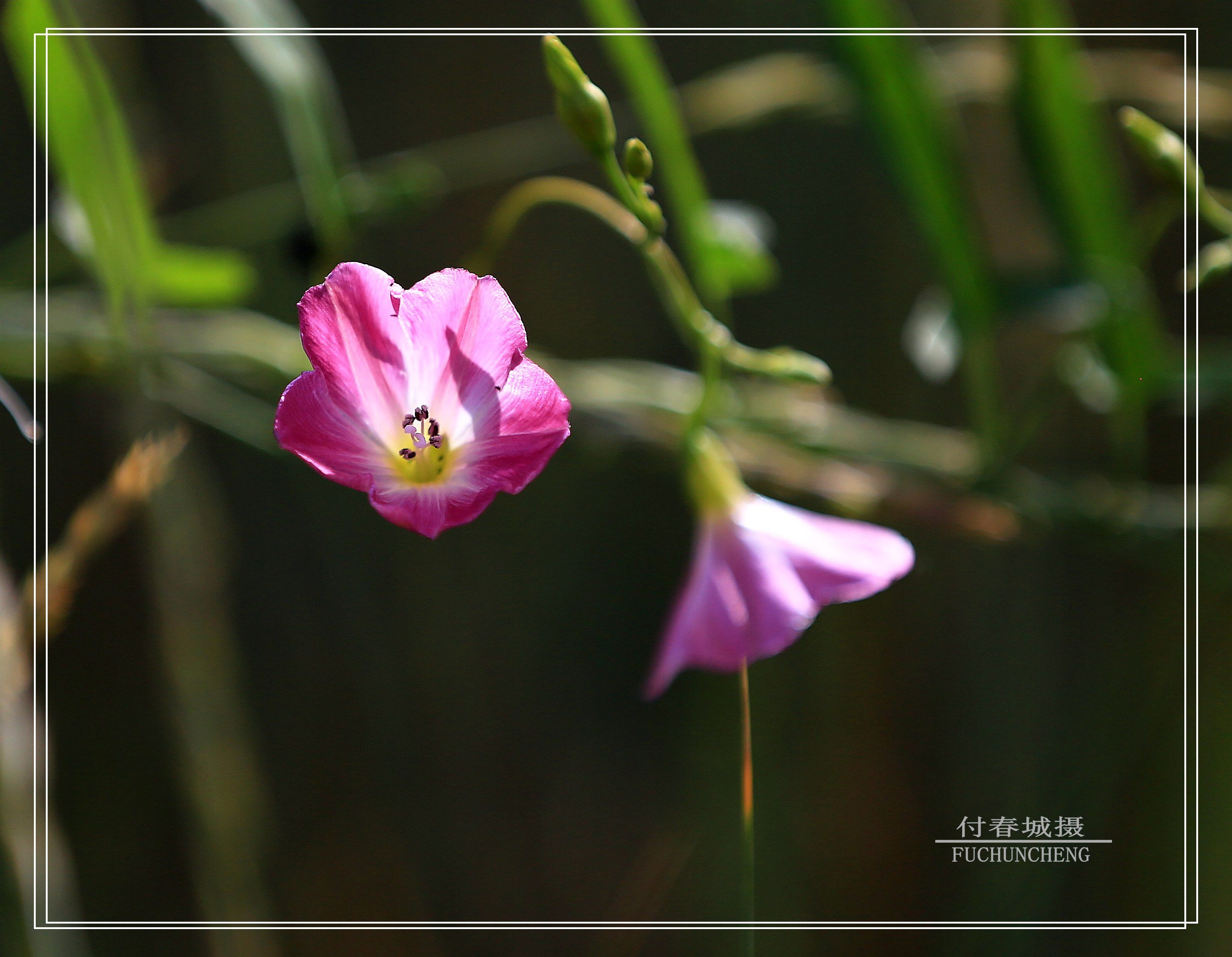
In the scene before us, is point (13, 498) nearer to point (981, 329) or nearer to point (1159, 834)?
point (981, 329)

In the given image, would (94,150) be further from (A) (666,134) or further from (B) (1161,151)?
(B) (1161,151)

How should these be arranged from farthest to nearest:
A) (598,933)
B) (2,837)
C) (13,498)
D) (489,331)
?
(13,498)
(598,933)
(2,837)
(489,331)

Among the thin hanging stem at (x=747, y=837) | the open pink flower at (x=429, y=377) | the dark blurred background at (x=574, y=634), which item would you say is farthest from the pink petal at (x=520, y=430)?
the dark blurred background at (x=574, y=634)

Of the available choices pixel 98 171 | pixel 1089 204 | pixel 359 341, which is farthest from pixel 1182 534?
pixel 98 171

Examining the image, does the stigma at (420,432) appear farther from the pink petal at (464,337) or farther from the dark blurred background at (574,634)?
the dark blurred background at (574,634)

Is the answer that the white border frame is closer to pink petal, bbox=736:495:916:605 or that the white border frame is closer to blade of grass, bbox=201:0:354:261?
blade of grass, bbox=201:0:354:261

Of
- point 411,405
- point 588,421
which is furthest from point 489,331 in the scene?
point 588,421
